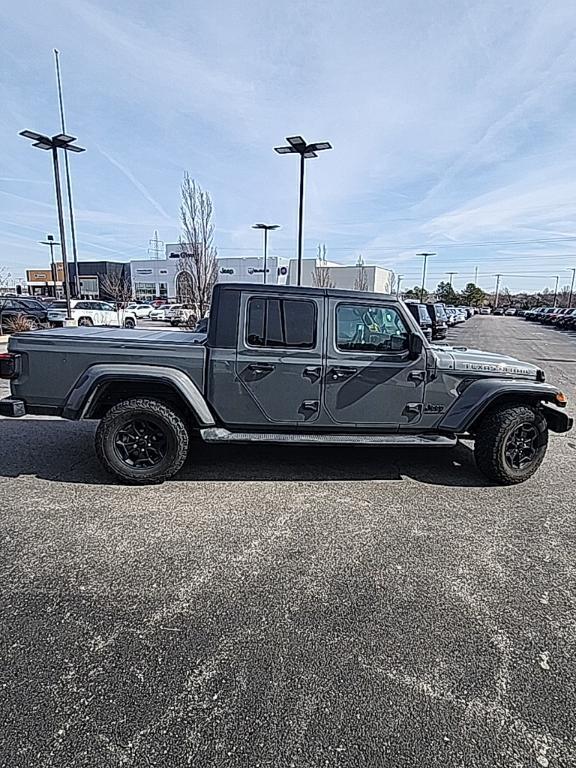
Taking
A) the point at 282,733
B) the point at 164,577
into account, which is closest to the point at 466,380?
the point at 164,577

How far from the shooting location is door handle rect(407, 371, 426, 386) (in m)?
4.63

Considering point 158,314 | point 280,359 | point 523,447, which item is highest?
point 280,359

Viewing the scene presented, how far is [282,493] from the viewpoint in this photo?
14.4ft

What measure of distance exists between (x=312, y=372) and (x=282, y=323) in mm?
556

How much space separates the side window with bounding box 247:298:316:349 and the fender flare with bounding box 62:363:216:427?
0.74 meters

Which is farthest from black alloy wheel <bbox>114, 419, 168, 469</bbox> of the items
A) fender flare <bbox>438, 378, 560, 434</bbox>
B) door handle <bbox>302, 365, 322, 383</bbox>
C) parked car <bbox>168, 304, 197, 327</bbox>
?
parked car <bbox>168, 304, 197, 327</bbox>

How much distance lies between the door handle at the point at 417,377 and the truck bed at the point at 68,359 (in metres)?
1.99

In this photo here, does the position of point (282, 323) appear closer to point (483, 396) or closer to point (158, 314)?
point (483, 396)

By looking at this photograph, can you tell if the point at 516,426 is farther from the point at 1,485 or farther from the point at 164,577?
the point at 1,485

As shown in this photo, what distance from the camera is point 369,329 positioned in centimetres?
470

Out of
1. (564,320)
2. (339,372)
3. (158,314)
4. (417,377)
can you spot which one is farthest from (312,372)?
(564,320)

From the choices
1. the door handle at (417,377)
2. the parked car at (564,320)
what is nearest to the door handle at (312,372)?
the door handle at (417,377)

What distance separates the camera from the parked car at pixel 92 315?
23562 mm

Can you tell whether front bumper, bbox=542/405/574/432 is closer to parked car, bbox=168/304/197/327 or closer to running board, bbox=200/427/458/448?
running board, bbox=200/427/458/448
